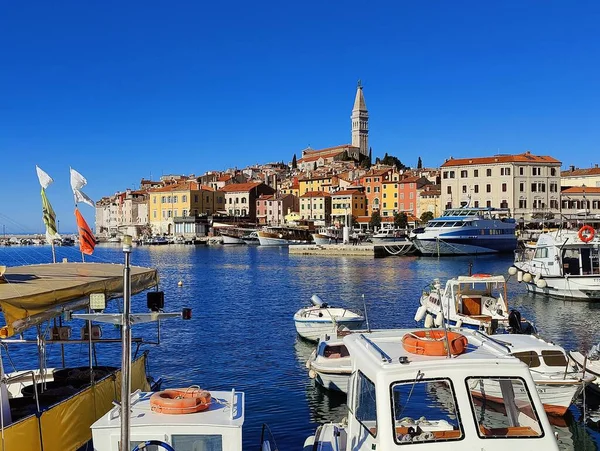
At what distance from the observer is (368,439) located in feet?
23.1

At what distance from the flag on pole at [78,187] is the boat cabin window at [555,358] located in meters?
10.3

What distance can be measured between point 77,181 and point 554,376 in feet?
35.0

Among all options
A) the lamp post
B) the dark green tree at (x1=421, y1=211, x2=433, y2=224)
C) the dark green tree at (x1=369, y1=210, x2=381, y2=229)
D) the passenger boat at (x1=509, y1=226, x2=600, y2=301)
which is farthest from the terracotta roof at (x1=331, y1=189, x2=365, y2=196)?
the lamp post

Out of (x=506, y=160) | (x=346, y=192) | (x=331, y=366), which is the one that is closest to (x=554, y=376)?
(x=331, y=366)

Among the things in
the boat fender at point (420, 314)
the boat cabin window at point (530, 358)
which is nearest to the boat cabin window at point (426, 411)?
the boat cabin window at point (530, 358)

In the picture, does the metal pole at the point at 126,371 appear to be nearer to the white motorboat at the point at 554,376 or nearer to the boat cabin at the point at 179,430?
the boat cabin at the point at 179,430

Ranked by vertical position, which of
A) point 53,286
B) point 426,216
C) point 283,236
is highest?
point 426,216

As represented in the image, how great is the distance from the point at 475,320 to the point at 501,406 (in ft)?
48.1

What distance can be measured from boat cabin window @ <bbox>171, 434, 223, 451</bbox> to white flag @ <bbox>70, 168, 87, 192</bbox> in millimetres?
6408

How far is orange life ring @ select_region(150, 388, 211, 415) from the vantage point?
8.27 meters

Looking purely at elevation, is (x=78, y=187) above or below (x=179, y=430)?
above

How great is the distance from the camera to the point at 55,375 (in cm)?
1222

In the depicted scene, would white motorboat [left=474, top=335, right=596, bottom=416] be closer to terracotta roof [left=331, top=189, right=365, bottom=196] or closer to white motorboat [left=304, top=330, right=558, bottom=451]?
white motorboat [left=304, top=330, right=558, bottom=451]

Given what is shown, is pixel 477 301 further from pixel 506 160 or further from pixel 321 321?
pixel 506 160
